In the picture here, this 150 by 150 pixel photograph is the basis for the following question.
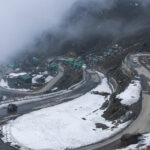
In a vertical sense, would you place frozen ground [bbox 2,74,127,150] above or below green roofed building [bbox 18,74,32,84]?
below

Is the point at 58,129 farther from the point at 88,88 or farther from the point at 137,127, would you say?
the point at 88,88

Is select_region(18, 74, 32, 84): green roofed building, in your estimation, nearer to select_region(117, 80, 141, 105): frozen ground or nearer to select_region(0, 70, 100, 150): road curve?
select_region(0, 70, 100, 150): road curve

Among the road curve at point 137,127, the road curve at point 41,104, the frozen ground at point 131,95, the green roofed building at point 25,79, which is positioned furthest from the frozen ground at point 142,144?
the green roofed building at point 25,79

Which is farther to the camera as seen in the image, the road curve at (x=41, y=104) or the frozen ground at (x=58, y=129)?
the road curve at (x=41, y=104)

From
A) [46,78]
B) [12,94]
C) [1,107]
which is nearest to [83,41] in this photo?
[46,78]

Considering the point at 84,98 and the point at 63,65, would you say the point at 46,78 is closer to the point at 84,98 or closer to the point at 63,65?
the point at 63,65

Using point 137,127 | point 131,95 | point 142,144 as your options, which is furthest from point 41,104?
point 142,144

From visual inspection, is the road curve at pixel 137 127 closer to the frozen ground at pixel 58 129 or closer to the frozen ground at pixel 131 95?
the frozen ground at pixel 58 129

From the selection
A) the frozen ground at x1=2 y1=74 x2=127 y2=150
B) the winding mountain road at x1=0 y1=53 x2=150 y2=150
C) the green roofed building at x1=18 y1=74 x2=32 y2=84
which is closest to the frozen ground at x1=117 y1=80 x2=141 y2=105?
the winding mountain road at x1=0 y1=53 x2=150 y2=150
